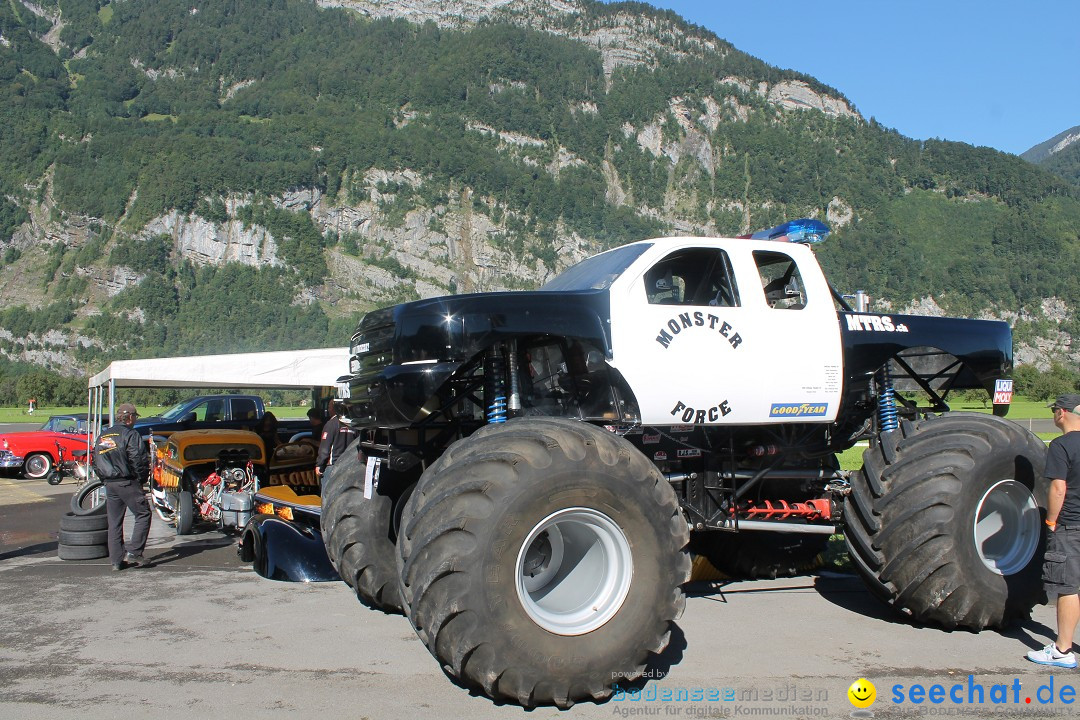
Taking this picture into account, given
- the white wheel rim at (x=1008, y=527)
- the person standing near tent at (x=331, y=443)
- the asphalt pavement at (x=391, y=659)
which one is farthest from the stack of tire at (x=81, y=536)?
the white wheel rim at (x=1008, y=527)

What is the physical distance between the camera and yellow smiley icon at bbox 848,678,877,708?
476 cm

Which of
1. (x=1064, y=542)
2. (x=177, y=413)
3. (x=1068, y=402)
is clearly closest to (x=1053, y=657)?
(x=1064, y=542)

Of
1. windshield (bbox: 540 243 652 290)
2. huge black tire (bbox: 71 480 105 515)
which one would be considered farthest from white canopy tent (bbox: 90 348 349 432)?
windshield (bbox: 540 243 652 290)

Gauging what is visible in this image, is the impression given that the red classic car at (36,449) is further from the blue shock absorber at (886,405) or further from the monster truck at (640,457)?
the blue shock absorber at (886,405)

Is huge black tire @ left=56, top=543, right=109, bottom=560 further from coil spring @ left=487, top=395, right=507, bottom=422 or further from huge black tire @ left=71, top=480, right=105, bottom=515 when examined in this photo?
coil spring @ left=487, top=395, right=507, bottom=422

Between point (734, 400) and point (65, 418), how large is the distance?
78.3ft

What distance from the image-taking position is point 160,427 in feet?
59.8

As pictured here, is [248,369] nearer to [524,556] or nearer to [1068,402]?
[524,556]

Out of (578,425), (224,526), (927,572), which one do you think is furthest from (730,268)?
(224,526)

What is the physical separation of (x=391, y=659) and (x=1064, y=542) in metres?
4.23

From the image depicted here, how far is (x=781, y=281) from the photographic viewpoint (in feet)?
22.3

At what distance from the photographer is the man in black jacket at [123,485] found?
30.4 feet

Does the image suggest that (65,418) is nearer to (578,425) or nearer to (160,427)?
(160,427)

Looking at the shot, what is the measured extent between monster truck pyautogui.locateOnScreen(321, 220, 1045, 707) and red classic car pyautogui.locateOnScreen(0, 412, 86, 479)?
18.2 metres
